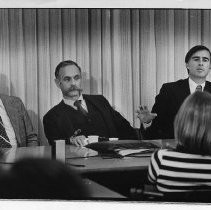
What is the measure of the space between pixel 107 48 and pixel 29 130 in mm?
674

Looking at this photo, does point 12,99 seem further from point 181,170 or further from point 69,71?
point 181,170

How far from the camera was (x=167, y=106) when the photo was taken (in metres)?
2.51

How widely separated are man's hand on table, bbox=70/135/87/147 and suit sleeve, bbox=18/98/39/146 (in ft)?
0.71

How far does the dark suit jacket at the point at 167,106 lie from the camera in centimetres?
246

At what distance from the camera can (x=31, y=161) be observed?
4.33ft

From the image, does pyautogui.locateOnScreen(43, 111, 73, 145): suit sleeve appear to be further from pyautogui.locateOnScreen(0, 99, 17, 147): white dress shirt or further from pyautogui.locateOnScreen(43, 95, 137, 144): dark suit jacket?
pyautogui.locateOnScreen(0, 99, 17, 147): white dress shirt

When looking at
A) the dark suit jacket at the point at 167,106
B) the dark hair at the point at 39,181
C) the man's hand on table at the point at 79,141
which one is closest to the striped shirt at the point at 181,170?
the dark suit jacket at the point at 167,106

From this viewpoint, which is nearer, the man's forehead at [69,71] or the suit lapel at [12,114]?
the man's forehead at [69,71]

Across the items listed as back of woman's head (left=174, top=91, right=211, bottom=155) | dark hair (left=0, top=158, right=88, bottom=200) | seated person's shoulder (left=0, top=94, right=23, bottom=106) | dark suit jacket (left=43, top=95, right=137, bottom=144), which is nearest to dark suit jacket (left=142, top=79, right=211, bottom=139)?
dark suit jacket (left=43, top=95, right=137, bottom=144)

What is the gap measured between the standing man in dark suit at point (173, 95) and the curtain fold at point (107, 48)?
4 centimetres

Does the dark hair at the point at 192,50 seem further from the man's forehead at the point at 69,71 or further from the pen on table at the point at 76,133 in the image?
the pen on table at the point at 76,133

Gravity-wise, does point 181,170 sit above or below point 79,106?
below

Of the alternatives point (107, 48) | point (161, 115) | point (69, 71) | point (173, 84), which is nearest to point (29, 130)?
point (69, 71)

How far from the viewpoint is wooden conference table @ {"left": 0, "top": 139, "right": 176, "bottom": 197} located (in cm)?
232
